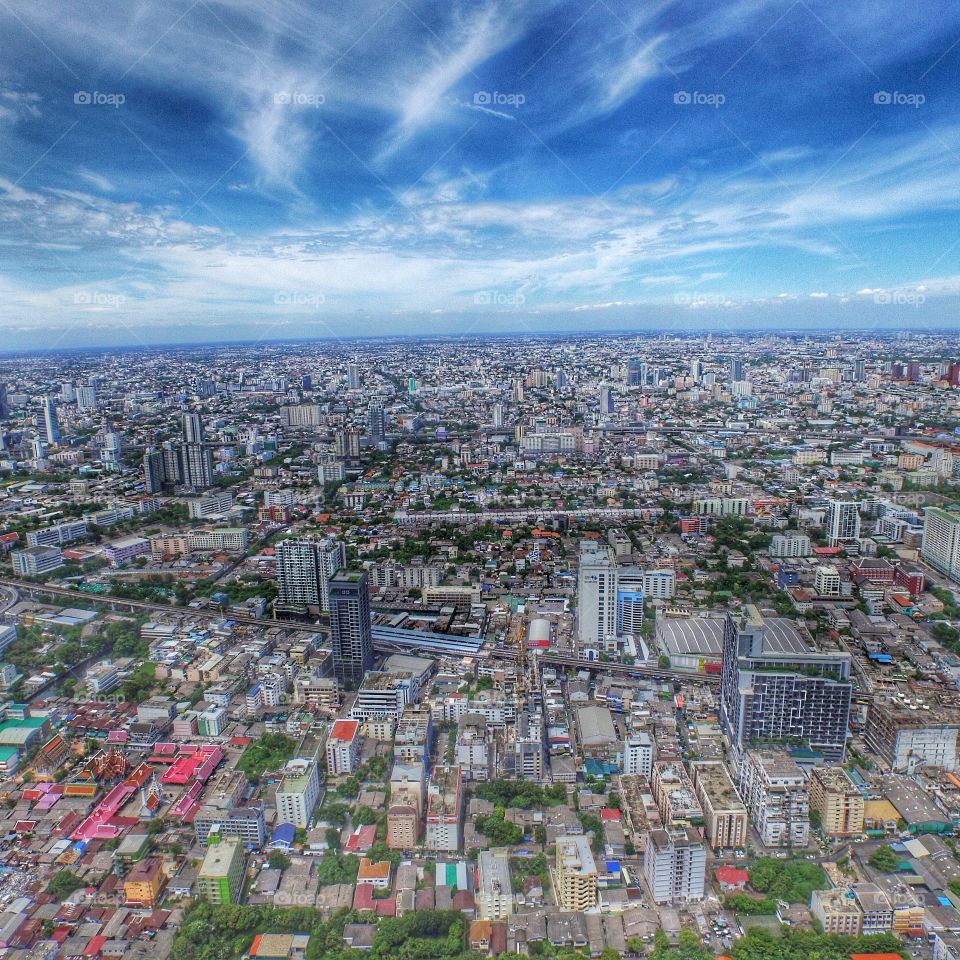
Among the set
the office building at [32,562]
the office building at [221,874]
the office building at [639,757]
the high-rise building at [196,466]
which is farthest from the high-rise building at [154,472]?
the office building at [639,757]

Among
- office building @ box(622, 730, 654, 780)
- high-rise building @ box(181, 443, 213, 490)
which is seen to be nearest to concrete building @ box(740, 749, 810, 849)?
office building @ box(622, 730, 654, 780)

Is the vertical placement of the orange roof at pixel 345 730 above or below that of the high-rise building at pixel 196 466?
below

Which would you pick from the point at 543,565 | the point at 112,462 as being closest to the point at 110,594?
the point at 112,462

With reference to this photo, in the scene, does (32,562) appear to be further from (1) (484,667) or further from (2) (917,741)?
(2) (917,741)

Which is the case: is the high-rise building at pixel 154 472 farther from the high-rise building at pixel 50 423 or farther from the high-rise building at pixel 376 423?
the high-rise building at pixel 376 423

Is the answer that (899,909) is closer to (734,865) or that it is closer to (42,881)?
(734,865)

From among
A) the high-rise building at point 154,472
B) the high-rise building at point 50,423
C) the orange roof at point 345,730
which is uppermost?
the high-rise building at point 50,423

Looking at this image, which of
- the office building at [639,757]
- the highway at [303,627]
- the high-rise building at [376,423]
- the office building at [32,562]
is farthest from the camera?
the high-rise building at [376,423]
